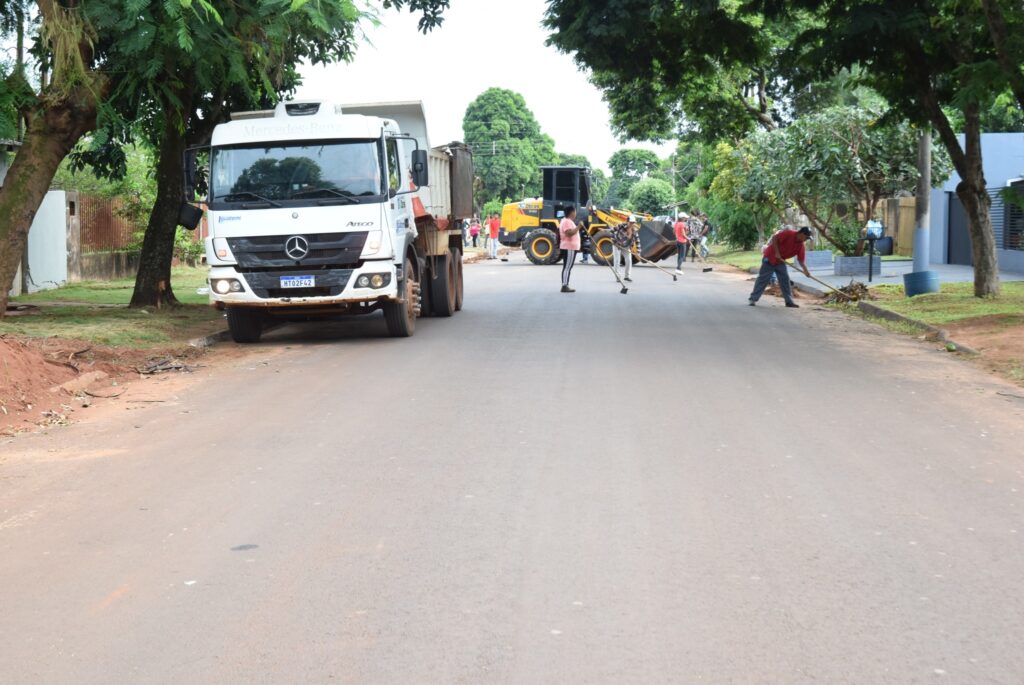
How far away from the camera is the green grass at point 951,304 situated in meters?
17.9

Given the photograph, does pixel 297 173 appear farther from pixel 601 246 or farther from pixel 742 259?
pixel 742 259

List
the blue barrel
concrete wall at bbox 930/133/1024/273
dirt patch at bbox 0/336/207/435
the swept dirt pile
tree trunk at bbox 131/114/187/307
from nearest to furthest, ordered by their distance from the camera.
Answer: the swept dirt pile → dirt patch at bbox 0/336/207/435 → tree trunk at bbox 131/114/187/307 → the blue barrel → concrete wall at bbox 930/133/1024/273

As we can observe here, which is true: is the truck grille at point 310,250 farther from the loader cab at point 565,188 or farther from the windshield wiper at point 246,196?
the loader cab at point 565,188

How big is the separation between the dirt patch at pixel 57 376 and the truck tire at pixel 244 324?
1.61 m

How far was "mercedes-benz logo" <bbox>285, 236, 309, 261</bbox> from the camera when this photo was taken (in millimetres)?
14883

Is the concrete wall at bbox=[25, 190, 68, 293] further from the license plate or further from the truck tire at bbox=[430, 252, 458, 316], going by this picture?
the license plate

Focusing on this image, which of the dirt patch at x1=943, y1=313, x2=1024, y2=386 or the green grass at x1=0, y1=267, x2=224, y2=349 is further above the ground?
the green grass at x1=0, y1=267, x2=224, y2=349

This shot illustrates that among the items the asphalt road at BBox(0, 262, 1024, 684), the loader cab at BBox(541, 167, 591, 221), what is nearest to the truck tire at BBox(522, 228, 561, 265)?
the loader cab at BBox(541, 167, 591, 221)

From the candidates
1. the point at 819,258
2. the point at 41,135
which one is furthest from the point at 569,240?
the point at 819,258

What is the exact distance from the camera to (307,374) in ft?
41.8

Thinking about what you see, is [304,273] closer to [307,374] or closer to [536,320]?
[307,374]

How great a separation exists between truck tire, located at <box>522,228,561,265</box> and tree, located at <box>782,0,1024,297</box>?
2002 centimetres

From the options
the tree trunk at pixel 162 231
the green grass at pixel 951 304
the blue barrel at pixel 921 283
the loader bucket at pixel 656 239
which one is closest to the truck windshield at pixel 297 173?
Result: the tree trunk at pixel 162 231

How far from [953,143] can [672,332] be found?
642 centimetres
